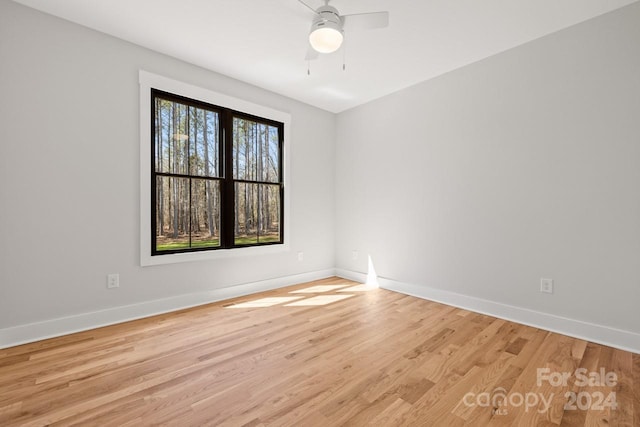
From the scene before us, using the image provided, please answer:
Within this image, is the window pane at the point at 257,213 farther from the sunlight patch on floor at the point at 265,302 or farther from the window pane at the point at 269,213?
the sunlight patch on floor at the point at 265,302

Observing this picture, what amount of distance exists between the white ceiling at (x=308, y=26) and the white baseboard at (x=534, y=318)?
8.67ft

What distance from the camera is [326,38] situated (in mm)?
2113

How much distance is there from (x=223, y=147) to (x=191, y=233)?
113cm

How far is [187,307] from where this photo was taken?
3.17 meters

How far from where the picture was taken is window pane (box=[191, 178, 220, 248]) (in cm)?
332

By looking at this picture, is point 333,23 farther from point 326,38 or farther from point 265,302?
point 265,302

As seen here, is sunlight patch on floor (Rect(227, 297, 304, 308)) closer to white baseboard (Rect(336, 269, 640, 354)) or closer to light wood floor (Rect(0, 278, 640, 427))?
light wood floor (Rect(0, 278, 640, 427))

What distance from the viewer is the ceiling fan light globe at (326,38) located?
2088 millimetres

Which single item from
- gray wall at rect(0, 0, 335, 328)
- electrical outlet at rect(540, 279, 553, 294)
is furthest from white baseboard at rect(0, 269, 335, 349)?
electrical outlet at rect(540, 279, 553, 294)

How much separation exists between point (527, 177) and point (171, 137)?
12.4 feet

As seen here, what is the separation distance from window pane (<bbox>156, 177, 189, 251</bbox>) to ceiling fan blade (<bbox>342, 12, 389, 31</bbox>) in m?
2.33

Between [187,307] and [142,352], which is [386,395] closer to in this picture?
[142,352]

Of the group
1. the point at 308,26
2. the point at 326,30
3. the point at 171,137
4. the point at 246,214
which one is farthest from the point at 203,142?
the point at 326,30

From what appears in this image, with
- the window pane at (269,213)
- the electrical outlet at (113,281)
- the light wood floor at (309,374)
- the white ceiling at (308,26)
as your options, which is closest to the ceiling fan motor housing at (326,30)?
the white ceiling at (308,26)
